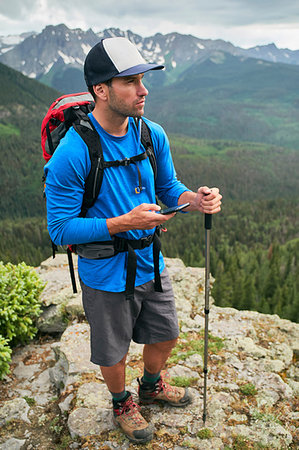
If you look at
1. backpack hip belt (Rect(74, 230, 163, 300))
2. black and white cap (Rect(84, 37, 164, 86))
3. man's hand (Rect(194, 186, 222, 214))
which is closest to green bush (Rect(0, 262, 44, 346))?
backpack hip belt (Rect(74, 230, 163, 300))

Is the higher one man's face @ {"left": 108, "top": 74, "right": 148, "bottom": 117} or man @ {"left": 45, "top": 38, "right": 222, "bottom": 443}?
man's face @ {"left": 108, "top": 74, "right": 148, "bottom": 117}

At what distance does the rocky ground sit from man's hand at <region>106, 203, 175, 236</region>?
3586 mm

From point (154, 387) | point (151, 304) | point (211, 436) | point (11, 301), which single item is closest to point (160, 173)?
point (151, 304)

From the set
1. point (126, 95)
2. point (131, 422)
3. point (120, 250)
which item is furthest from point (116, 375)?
point (126, 95)

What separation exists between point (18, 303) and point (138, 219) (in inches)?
216

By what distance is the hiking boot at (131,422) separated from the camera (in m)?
5.15

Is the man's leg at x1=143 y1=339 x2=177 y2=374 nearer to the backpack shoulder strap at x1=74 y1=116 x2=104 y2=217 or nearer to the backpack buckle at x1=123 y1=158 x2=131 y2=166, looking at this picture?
the backpack shoulder strap at x1=74 y1=116 x2=104 y2=217

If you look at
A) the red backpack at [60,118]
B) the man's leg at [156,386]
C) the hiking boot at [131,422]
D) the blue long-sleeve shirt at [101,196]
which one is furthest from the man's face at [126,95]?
the hiking boot at [131,422]

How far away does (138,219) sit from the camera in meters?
3.73

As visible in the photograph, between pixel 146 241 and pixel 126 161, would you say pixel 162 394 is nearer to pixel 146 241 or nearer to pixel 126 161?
pixel 146 241

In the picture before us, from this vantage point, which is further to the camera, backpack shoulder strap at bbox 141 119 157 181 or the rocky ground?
the rocky ground

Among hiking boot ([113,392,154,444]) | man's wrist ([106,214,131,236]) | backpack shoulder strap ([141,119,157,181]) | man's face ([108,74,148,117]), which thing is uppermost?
man's face ([108,74,148,117])

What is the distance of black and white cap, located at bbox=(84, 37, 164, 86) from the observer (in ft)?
12.0

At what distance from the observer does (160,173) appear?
190 inches
